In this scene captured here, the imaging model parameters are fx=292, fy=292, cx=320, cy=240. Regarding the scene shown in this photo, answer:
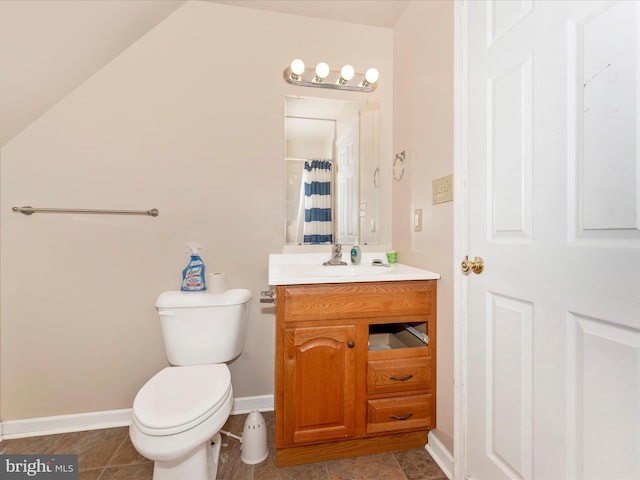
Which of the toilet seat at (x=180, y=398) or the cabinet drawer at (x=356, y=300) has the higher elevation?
the cabinet drawer at (x=356, y=300)

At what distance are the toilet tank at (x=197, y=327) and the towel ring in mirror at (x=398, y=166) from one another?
47.4 inches

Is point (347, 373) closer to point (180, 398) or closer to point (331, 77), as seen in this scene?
point (180, 398)

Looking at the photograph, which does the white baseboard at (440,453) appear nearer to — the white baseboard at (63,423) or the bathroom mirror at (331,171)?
the bathroom mirror at (331,171)

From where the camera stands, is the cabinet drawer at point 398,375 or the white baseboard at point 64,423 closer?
the cabinet drawer at point 398,375

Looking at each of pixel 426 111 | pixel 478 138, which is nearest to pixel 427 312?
pixel 478 138

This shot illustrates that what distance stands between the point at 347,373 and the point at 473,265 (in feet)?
2.35

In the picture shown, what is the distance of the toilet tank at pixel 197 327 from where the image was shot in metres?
1.43

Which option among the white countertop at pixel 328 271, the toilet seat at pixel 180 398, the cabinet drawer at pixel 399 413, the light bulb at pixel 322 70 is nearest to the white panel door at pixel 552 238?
the cabinet drawer at pixel 399 413

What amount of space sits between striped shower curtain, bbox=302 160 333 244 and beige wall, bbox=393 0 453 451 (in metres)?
0.44

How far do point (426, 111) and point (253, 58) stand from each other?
3.52ft

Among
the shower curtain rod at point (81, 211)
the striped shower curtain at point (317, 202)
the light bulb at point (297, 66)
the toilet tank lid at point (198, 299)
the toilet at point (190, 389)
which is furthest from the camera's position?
the striped shower curtain at point (317, 202)

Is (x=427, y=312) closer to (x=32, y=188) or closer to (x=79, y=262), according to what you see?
(x=79, y=262)

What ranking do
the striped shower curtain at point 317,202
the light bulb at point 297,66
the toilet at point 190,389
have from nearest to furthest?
the toilet at point 190,389 < the light bulb at point 297,66 < the striped shower curtain at point 317,202

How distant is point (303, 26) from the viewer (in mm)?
1805
